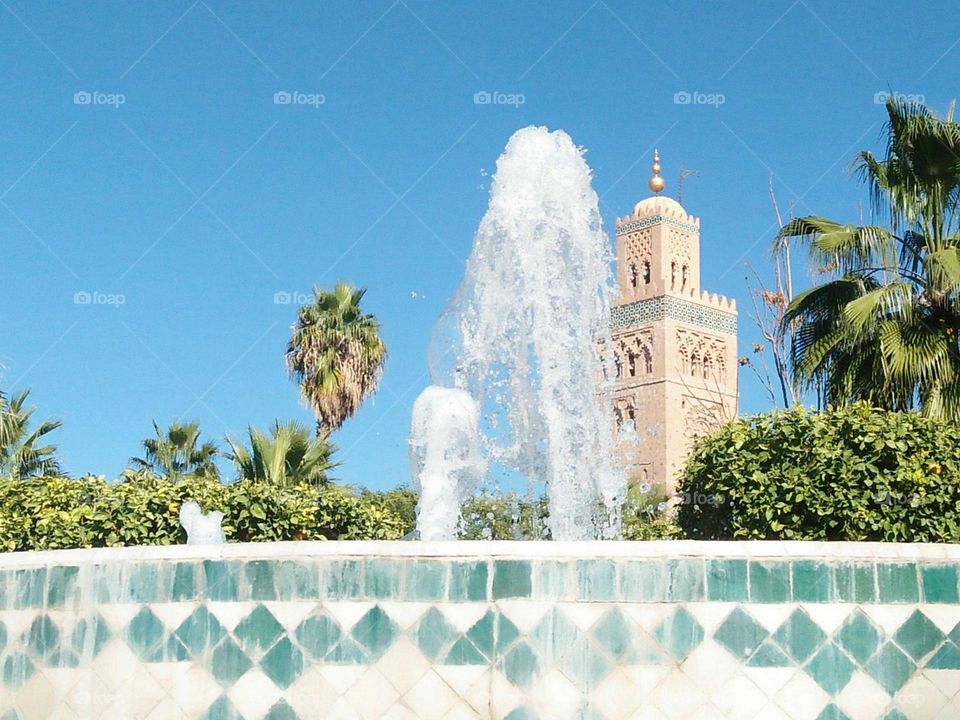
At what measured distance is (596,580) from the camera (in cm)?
523

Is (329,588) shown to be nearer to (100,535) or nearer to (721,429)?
(721,429)

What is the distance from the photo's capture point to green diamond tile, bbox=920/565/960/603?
5.28m

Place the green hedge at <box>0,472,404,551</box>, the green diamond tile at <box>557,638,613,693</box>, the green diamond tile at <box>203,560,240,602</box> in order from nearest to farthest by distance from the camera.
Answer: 1. the green diamond tile at <box>557,638,613,693</box>
2. the green diamond tile at <box>203,560,240,602</box>
3. the green hedge at <box>0,472,404,551</box>

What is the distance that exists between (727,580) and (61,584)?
319cm

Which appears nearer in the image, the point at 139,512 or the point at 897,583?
the point at 897,583

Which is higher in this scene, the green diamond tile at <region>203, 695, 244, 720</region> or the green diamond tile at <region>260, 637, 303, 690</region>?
the green diamond tile at <region>260, 637, 303, 690</region>

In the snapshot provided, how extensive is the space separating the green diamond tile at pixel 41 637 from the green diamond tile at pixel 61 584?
91 mm

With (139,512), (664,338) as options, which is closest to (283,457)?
(139,512)

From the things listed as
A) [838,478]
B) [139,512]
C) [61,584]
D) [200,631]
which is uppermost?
[838,478]

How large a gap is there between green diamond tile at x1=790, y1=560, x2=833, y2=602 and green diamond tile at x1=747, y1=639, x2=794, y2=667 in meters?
0.24

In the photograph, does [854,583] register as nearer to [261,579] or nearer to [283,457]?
[261,579]

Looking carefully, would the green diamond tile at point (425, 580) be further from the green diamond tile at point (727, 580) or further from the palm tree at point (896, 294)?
the palm tree at point (896, 294)

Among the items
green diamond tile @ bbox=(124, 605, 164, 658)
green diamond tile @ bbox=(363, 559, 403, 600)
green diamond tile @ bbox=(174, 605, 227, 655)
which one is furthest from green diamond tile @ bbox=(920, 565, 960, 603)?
green diamond tile @ bbox=(124, 605, 164, 658)

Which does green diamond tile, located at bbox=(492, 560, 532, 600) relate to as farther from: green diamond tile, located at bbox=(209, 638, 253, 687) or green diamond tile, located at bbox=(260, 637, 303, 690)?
green diamond tile, located at bbox=(209, 638, 253, 687)
